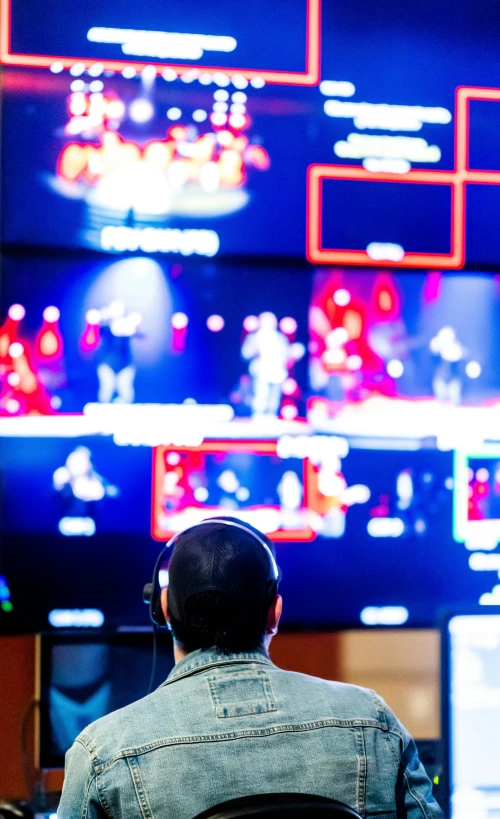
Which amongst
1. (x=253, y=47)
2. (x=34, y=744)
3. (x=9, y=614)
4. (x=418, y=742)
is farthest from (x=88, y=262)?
(x=418, y=742)

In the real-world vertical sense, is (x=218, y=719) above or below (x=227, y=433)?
below

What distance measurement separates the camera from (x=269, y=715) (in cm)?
120

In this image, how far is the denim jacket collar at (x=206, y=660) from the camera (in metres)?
1.25

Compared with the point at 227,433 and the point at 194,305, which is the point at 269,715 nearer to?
the point at 227,433

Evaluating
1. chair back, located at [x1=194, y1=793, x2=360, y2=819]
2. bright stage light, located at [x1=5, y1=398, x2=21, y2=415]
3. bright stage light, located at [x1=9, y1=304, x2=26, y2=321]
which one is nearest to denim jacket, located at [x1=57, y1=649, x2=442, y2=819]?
chair back, located at [x1=194, y1=793, x2=360, y2=819]

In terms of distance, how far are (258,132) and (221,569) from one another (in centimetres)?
112

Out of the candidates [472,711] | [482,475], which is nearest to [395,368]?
[482,475]

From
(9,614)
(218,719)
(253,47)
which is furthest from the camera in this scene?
(253,47)

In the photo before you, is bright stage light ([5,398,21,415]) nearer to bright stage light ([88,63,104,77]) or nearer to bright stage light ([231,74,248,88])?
bright stage light ([88,63,104,77])

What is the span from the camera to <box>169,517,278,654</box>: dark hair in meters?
1.27

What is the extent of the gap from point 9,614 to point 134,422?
0.47m

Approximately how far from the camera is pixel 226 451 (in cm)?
197
